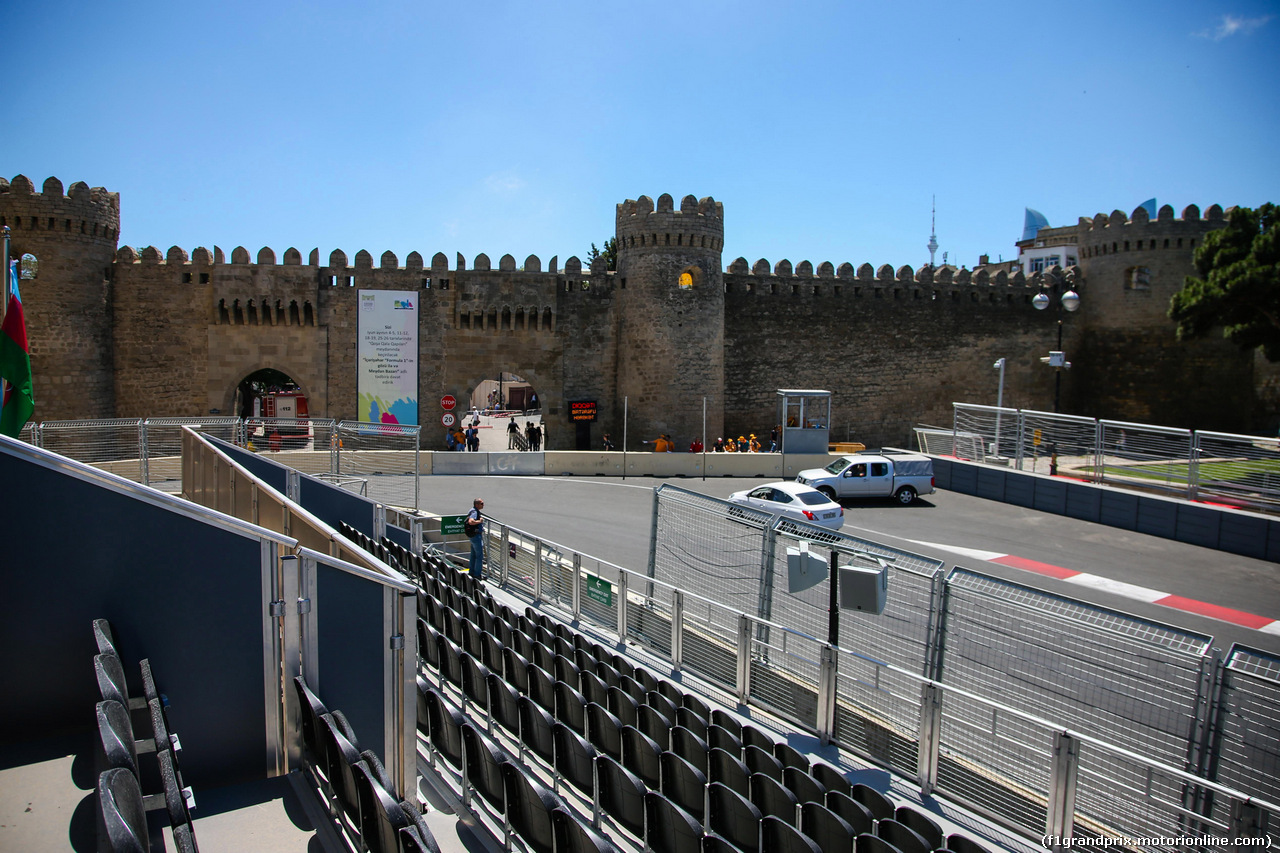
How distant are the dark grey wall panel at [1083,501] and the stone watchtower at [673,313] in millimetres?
11445

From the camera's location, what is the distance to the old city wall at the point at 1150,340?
3005 cm

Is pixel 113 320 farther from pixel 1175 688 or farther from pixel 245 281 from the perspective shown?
pixel 1175 688

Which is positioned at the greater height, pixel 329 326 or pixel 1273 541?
pixel 329 326

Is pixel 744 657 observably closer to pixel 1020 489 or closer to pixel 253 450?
pixel 1020 489

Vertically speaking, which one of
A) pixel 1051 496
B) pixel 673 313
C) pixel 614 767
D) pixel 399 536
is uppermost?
pixel 673 313

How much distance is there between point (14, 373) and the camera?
9.76m

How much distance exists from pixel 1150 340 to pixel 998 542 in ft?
67.0

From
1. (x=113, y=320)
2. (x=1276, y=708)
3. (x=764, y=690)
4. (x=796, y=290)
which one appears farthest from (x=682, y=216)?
(x=1276, y=708)

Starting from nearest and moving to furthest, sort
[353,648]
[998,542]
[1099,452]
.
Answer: [353,648] → [998,542] → [1099,452]

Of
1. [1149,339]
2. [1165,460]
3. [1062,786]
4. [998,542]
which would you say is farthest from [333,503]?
[1149,339]

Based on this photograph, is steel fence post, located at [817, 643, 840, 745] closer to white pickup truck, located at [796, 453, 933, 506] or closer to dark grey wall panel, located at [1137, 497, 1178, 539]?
white pickup truck, located at [796, 453, 933, 506]

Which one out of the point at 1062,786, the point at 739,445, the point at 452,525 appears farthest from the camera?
the point at 739,445

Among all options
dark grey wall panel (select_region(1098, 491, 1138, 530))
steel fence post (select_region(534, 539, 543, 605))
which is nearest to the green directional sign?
steel fence post (select_region(534, 539, 543, 605))

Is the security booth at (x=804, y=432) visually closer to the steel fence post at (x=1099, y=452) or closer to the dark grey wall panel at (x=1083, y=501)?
the dark grey wall panel at (x=1083, y=501)
